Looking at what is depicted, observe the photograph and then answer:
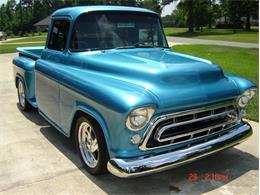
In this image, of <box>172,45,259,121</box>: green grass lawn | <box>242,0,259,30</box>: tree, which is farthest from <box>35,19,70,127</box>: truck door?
<box>242,0,259,30</box>: tree

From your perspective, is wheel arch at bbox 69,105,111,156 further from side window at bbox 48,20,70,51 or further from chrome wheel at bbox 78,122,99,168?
side window at bbox 48,20,70,51

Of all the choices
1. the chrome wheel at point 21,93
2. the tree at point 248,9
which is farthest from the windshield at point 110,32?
the tree at point 248,9

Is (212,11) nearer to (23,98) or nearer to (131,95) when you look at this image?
(23,98)

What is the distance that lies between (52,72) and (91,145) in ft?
4.19

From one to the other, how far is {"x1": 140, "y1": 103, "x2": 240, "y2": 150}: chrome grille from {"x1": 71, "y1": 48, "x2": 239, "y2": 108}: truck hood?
0.13m

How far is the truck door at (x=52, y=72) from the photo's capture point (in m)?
4.64

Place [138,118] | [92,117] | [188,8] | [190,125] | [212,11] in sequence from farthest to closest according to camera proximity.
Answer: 1. [212,11]
2. [188,8]
3. [92,117]
4. [190,125]
5. [138,118]

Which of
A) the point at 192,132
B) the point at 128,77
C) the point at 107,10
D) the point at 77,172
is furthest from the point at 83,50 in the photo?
the point at 192,132

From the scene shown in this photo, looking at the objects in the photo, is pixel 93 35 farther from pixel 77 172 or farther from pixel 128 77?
pixel 77 172

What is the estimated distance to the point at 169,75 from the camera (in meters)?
3.63

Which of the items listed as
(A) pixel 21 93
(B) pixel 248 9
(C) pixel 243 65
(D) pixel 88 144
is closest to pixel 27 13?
(B) pixel 248 9

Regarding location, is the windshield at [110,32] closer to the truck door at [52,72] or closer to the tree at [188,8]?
the truck door at [52,72]

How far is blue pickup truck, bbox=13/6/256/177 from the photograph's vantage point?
3277mm
